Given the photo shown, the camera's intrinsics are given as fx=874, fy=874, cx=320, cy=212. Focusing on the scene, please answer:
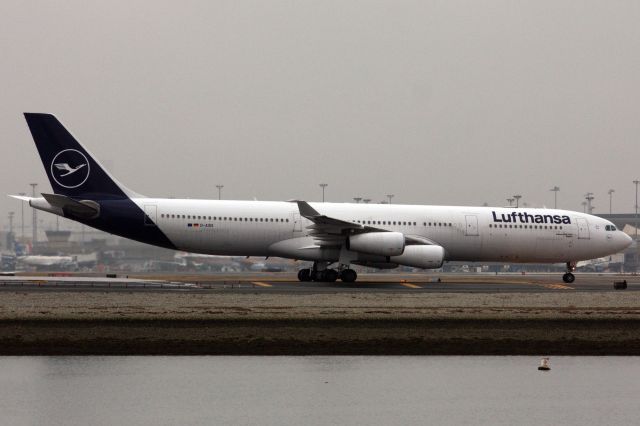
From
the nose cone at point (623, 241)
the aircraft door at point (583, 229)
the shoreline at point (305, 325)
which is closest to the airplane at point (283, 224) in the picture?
the aircraft door at point (583, 229)

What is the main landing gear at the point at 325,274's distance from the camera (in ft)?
128

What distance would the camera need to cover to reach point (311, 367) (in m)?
15.5

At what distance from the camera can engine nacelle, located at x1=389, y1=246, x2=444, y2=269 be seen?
3856cm

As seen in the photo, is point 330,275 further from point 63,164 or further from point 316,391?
point 316,391

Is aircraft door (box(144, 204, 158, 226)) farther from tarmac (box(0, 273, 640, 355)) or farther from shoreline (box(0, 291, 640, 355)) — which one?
shoreline (box(0, 291, 640, 355))

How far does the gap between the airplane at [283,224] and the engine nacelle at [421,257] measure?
0.04 m

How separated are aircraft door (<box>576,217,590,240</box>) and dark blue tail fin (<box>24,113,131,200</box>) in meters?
22.6

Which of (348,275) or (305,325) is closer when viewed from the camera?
(305,325)

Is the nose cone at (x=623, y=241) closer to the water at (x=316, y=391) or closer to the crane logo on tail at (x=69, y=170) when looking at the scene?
the crane logo on tail at (x=69, y=170)

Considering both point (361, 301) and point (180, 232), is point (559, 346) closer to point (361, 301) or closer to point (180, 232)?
point (361, 301)

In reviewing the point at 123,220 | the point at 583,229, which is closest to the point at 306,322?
the point at 123,220

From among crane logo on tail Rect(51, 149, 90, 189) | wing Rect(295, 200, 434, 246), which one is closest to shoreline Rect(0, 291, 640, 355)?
wing Rect(295, 200, 434, 246)

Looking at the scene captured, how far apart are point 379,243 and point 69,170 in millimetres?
13905

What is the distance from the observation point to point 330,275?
1538 inches
